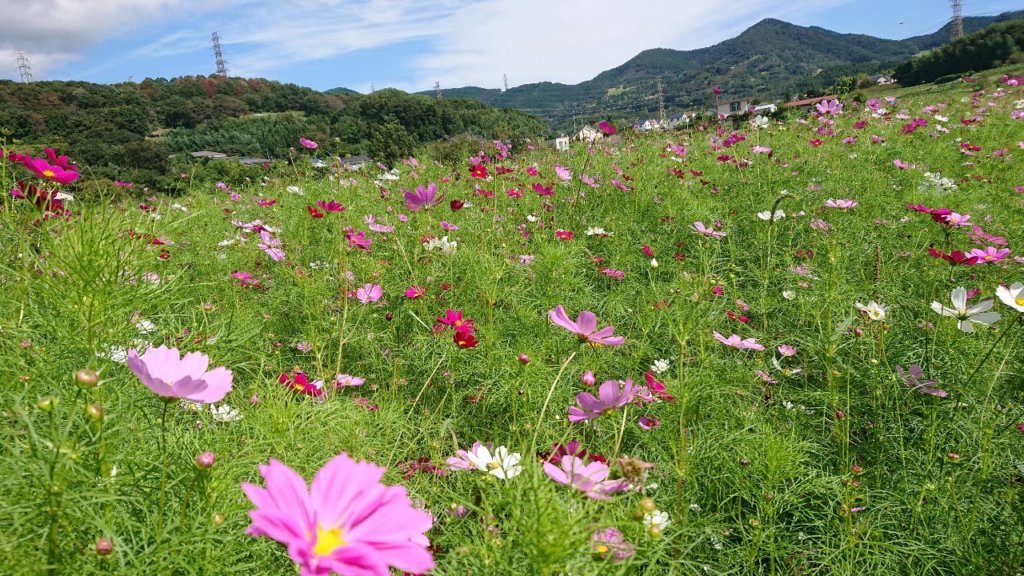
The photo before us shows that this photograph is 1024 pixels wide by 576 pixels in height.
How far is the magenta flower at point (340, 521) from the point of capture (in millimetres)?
415

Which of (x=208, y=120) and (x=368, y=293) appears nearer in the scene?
(x=368, y=293)

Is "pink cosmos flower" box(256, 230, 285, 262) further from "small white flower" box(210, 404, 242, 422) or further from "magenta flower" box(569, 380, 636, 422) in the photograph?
"magenta flower" box(569, 380, 636, 422)

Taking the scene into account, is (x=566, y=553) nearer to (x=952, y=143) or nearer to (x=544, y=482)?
(x=544, y=482)

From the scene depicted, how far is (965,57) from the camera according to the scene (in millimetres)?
21031

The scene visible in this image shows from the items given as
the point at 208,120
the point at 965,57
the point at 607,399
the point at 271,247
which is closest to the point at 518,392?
the point at 607,399

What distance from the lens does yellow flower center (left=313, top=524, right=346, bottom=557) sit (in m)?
0.47

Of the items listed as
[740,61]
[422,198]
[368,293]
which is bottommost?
[368,293]

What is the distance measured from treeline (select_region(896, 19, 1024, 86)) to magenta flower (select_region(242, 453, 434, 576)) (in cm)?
2521

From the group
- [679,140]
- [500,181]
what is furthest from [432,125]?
[500,181]

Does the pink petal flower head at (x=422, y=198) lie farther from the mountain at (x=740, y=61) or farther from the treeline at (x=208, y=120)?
the mountain at (x=740, y=61)

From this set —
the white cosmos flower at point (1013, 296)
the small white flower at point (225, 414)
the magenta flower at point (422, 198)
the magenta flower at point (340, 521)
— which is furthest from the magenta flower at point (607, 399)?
the magenta flower at point (422, 198)

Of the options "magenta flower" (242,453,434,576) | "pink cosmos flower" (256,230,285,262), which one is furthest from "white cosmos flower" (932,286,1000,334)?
"pink cosmos flower" (256,230,285,262)

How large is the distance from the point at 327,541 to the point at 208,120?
40.8m

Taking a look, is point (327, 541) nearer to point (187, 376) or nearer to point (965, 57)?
point (187, 376)
